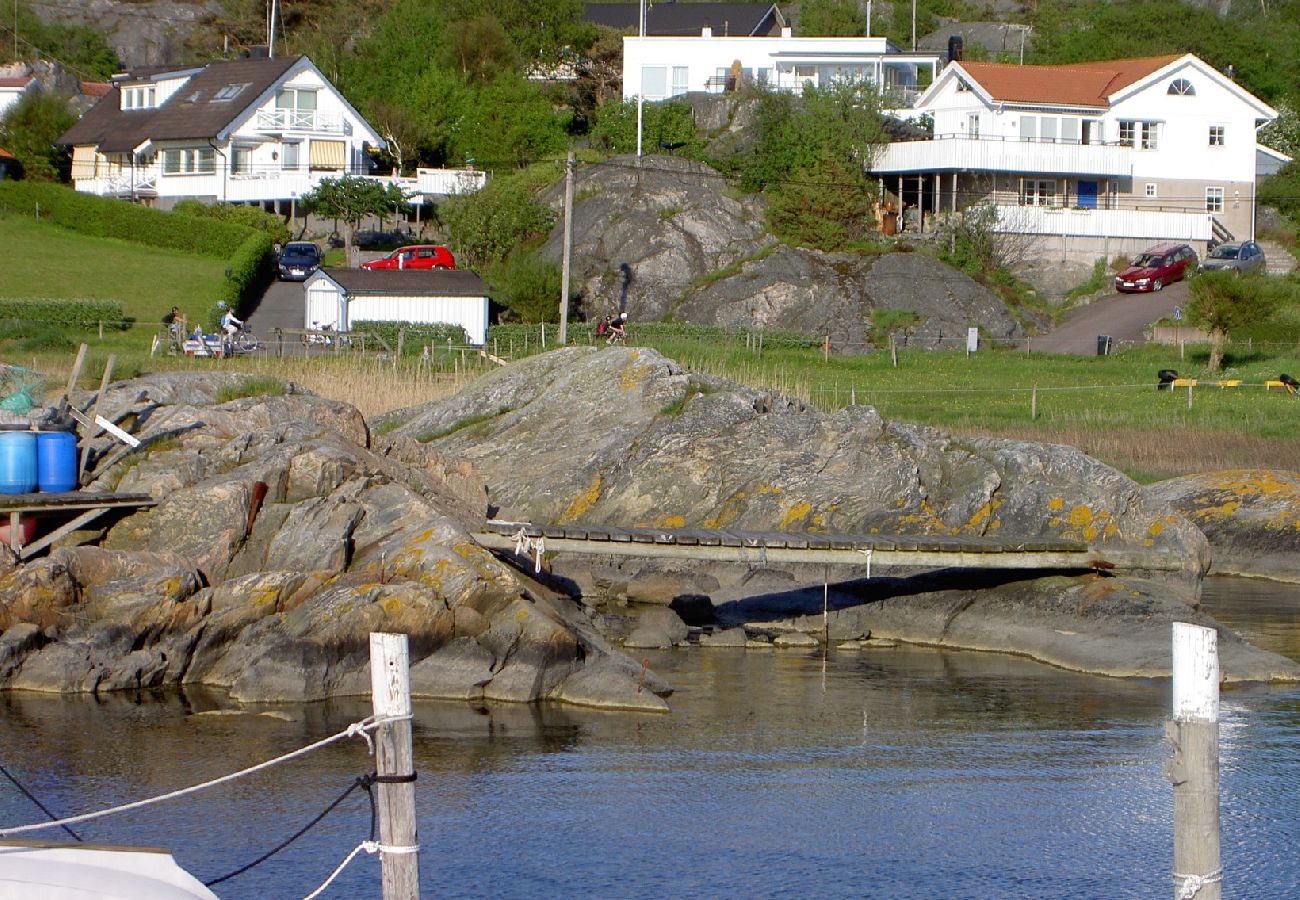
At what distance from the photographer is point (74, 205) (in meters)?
60.3

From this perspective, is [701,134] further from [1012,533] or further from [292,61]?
[1012,533]

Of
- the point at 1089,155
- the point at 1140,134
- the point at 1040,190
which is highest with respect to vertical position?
the point at 1140,134

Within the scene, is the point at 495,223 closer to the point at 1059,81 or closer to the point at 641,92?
the point at 641,92

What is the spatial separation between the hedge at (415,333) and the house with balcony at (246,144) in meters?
19.4

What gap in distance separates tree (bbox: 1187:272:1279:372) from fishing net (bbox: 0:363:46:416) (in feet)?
102

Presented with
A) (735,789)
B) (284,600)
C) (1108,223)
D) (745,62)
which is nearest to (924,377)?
(1108,223)

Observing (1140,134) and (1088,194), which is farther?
(1140,134)

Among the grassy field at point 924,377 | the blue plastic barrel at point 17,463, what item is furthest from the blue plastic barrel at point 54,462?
the grassy field at point 924,377

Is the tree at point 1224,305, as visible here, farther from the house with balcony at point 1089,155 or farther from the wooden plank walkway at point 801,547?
the wooden plank walkway at point 801,547

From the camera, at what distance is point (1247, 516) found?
25.4 m

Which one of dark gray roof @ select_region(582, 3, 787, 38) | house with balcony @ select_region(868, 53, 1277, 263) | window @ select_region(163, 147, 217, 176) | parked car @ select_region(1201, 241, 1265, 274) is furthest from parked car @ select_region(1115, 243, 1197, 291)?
window @ select_region(163, 147, 217, 176)

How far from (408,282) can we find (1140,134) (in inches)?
1237

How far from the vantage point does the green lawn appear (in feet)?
160

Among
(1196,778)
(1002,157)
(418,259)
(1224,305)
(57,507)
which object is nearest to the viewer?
(1196,778)
